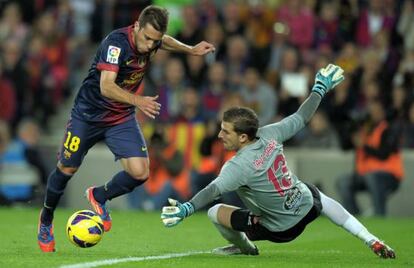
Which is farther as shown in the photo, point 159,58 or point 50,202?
point 159,58

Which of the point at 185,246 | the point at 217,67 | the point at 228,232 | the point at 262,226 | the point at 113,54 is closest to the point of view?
the point at 262,226

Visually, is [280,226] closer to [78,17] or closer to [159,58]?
[159,58]

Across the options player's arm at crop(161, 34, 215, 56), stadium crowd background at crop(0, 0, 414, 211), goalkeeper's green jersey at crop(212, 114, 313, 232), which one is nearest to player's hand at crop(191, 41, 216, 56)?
player's arm at crop(161, 34, 215, 56)

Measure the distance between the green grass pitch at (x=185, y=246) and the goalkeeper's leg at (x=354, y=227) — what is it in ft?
0.31

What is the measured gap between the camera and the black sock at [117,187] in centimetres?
1075

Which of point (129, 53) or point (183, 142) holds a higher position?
point (129, 53)

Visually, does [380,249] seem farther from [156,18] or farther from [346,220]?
[156,18]

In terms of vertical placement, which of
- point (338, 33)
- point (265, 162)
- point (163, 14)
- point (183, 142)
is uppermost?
point (163, 14)

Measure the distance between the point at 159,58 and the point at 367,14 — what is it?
3.73m

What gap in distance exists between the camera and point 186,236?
43.2 feet

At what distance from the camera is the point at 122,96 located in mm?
9930

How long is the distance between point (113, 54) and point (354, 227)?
261 cm

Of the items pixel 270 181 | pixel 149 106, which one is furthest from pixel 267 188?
pixel 149 106

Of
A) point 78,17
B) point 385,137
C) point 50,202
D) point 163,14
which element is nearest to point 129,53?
point 163,14
